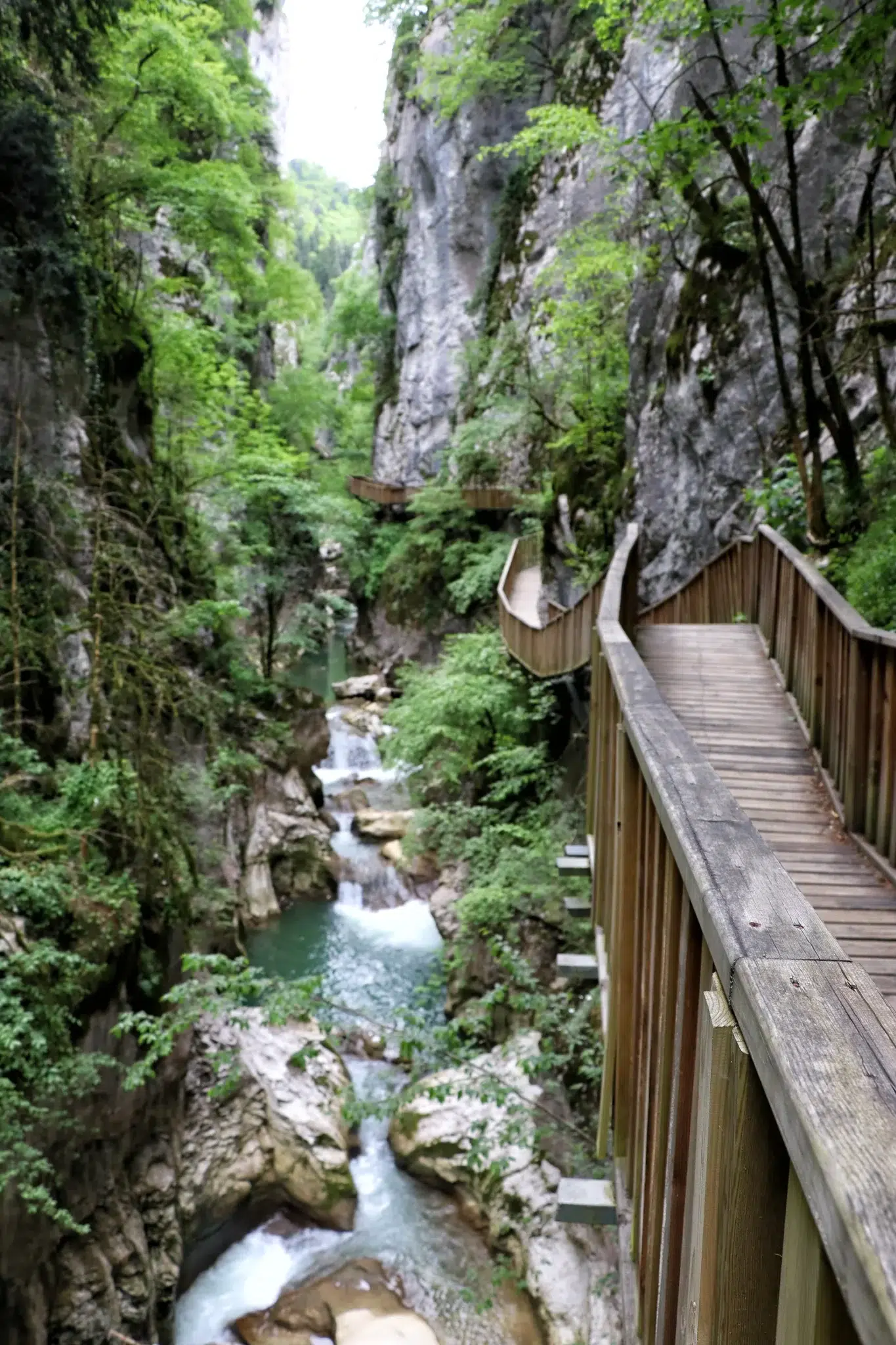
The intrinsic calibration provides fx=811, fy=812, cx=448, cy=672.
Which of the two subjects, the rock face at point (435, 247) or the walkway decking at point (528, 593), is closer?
the walkway decking at point (528, 593)

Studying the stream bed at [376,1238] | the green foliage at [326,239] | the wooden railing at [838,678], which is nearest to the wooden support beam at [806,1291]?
the wooden railing at [838,678]

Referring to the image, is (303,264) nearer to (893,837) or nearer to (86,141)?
(86,141)

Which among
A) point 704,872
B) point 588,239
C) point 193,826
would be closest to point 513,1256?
point 193,826

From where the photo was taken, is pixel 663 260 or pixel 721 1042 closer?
pixel 721 1042

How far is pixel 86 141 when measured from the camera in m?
10.9

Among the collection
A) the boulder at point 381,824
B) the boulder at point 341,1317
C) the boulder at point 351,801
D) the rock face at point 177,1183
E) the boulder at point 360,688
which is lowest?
the boulder at point 341,1317

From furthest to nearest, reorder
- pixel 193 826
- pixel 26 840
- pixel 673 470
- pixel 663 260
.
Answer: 1. pixel 663 260
2. pixel 673 470
3. pixel 193 826
4. pixel 26 840

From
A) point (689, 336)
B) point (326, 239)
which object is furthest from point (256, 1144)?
point (326, 239)

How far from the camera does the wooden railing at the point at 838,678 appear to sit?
389 cm

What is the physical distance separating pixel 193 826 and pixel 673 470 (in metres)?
8.53

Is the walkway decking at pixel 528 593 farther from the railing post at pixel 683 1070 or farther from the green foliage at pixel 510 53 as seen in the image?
the railing post at pixel 683 1070

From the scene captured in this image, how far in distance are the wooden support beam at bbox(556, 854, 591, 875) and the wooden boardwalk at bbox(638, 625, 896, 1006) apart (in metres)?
1.06

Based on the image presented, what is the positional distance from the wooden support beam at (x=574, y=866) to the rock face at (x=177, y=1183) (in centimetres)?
A: 227

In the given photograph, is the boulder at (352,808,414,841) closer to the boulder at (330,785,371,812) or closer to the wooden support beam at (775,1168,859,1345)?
the boulder at (330,785,371,812)
